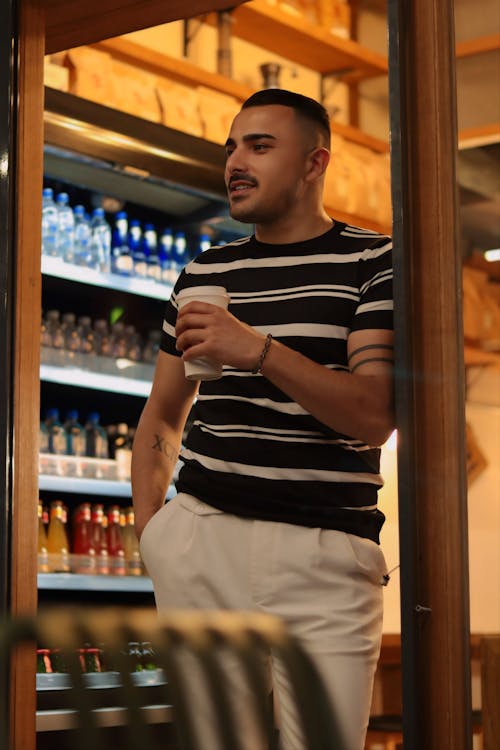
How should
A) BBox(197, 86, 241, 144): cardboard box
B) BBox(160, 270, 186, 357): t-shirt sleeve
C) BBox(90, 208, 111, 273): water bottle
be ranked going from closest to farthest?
BBox(160, 270, 186, 357): t-shirt sleeve < BBox(90, 208, 111, 273): water bottle < BBox(197, 86, 241, 144): cardboard box

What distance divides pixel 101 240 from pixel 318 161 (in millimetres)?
2317

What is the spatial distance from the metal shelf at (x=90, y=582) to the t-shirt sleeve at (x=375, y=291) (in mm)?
2273

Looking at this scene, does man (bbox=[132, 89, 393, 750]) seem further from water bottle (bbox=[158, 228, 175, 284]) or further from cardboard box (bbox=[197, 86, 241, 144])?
cardboard box (bbox=[197, 86, 241, 144])

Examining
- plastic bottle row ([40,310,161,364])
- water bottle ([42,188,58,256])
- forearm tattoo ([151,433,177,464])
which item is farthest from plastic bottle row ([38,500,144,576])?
forearm tattoo ([151,433,177,464])

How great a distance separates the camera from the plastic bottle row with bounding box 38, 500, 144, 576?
4309 millimetres

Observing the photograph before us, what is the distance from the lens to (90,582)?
4180 millimetres

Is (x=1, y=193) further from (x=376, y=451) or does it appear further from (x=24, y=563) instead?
(x=376, y=451)

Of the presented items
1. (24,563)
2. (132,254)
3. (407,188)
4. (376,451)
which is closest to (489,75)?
(407,188)

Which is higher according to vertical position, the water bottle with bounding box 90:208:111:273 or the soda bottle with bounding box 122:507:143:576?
the water bottle with bounding box 90:208:111:273

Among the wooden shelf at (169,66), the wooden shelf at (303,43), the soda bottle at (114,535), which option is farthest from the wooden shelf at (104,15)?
the wooden shelf at (303,43)

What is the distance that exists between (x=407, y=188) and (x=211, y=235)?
2973 millimetres

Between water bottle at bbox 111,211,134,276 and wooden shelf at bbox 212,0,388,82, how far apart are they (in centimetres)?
131

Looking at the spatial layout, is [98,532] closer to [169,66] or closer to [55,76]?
[55,76]

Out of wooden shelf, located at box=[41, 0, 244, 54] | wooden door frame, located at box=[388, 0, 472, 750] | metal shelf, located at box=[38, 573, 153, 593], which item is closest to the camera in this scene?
wooden door frame, located at box=[388, 0, 472, 750]
